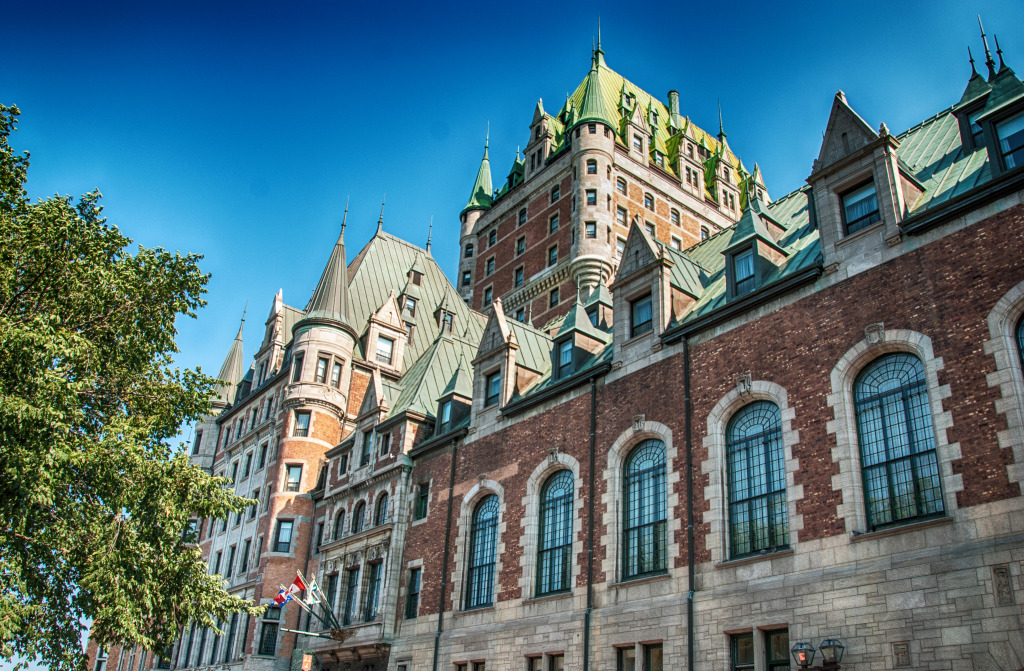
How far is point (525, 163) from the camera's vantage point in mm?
64938

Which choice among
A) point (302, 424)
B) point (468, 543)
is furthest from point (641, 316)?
point (302, 424)

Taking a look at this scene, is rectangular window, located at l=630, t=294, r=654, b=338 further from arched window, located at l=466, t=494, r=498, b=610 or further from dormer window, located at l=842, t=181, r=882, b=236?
arched window, located at l=466, t=494, r=498, b=610

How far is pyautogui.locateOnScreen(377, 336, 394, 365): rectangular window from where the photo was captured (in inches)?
1969

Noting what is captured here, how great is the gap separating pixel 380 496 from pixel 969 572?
954 inches

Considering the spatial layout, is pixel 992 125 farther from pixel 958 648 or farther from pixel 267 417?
pixel 267 417

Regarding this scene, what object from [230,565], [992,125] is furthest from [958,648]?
[230,565]

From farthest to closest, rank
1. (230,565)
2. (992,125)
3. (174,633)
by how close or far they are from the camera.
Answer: (230,565) < (174,633) < (992,125)

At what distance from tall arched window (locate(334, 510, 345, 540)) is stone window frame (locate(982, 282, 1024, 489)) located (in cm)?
2783

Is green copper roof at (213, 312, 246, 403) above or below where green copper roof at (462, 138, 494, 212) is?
below

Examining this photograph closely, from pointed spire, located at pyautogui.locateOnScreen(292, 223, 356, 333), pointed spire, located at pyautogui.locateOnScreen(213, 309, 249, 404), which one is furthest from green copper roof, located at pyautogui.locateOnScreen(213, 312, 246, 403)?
pointed spire, located at pyautogui.locateOnScreen(292, 223, 356, 333)

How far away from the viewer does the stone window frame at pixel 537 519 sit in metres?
25.2

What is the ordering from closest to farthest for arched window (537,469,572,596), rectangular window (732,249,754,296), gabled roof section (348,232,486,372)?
1. rectangular window (732,249,754,296)
2. arched window (537,469,572,596)
3. gabled roof section (348,232,486,372)

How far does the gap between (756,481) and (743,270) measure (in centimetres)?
614

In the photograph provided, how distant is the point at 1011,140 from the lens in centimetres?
1980
